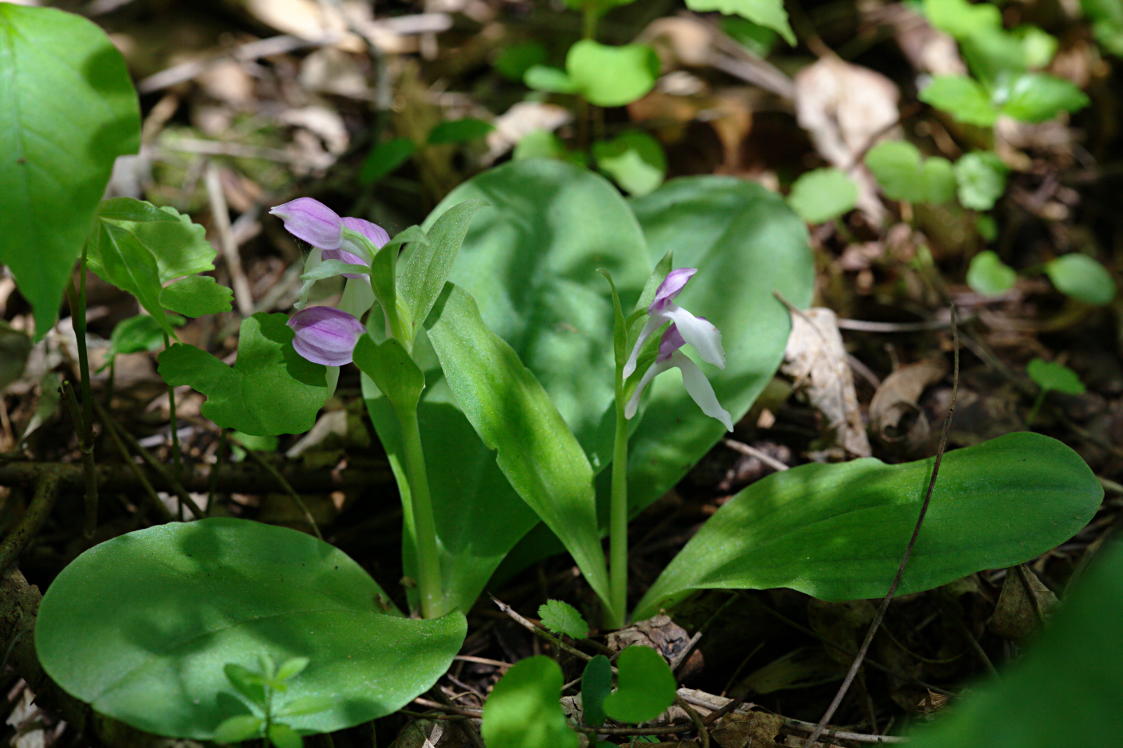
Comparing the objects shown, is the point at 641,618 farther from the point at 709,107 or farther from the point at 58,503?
the point at 709,107

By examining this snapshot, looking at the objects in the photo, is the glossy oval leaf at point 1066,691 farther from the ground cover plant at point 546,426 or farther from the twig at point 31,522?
the twig at point 31,522

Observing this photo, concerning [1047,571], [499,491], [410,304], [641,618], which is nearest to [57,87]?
[410,304]

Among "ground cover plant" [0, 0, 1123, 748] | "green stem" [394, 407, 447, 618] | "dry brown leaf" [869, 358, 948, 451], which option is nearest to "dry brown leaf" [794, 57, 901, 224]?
"ground cover plant" [0, 0, 1123, 748]

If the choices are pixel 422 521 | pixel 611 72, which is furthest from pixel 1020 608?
pixel 611 72

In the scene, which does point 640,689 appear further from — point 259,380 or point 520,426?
point 259,380

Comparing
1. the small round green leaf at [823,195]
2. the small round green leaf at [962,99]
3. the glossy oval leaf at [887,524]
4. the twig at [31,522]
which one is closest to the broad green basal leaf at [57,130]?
the twig at [31,522]

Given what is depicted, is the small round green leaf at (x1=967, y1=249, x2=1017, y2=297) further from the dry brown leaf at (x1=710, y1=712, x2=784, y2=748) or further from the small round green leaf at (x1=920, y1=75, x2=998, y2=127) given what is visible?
the dry brown leaf at (x1=710, y1=712, x2=784, y2=748)

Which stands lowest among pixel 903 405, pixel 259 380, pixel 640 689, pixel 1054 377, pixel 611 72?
pixel 903 405
